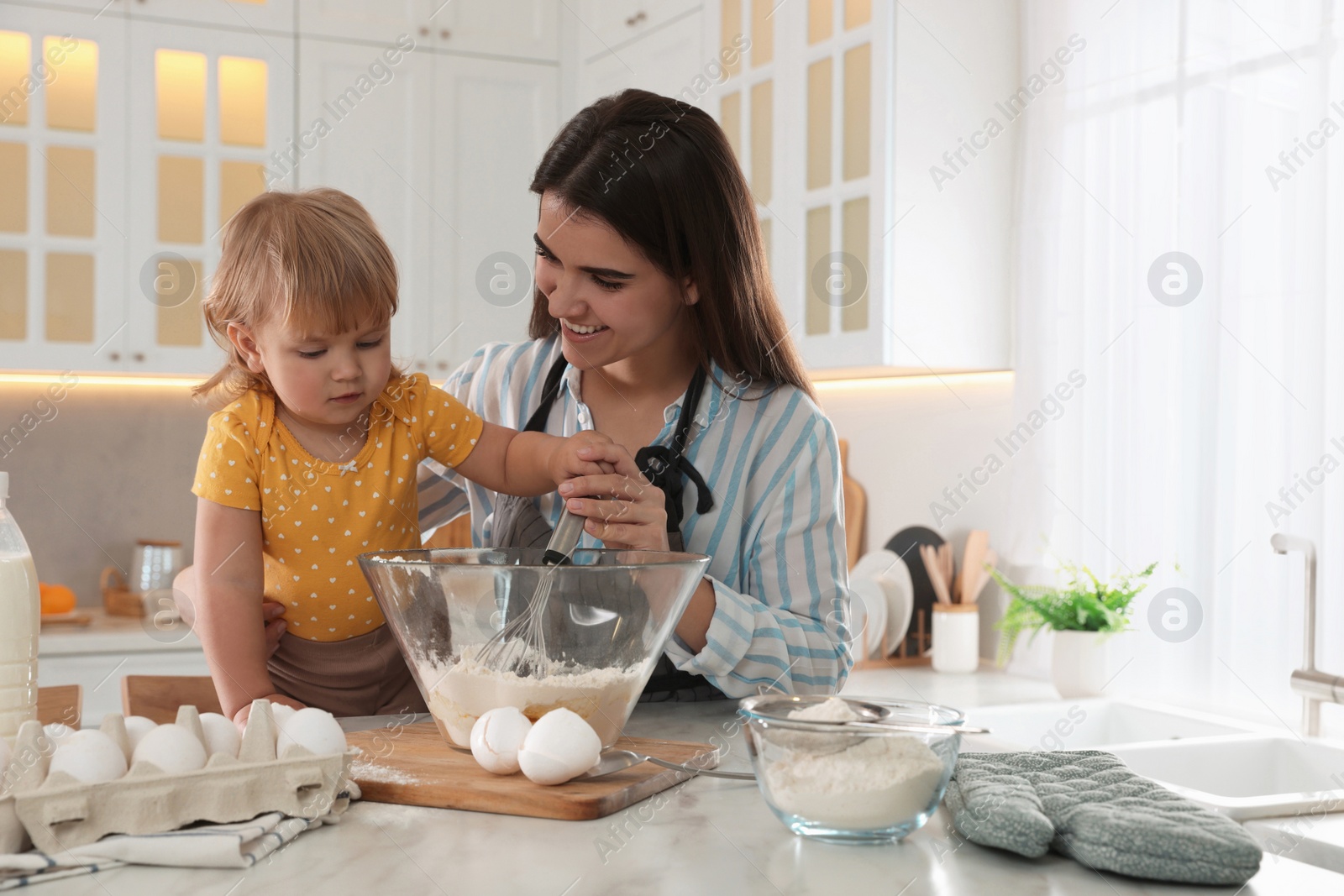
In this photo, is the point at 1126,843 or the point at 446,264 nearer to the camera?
the point at 1126,843

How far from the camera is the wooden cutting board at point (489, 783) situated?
2.42 feet

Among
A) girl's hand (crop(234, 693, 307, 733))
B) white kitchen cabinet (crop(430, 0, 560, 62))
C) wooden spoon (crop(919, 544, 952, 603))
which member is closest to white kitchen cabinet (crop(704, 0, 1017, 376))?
wooden spoon (crop(919, 544, 952, 603))

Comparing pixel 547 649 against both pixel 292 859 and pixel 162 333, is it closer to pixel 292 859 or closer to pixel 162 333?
pixel 292 859

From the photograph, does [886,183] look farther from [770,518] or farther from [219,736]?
[219,736]

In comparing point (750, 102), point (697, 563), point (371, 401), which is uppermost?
point (750, 102)

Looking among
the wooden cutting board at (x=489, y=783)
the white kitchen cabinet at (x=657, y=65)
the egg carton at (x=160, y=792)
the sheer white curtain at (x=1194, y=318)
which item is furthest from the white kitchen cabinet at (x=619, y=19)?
the egg carton at (x=160, y=792)

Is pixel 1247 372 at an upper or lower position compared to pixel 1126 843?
upper

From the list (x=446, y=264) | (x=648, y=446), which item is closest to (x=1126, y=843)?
(x=648, y=446)

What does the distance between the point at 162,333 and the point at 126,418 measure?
19.3 inches

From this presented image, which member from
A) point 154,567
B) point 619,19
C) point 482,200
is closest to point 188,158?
point 482,200

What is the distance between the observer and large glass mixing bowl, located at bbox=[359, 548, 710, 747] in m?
0.83

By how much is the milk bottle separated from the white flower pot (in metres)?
1.77

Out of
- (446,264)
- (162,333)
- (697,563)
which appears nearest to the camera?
(697,563)

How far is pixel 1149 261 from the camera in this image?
6.77ft
